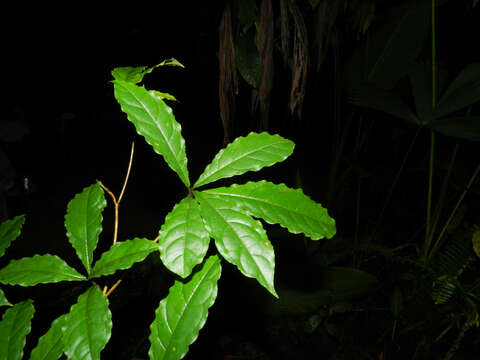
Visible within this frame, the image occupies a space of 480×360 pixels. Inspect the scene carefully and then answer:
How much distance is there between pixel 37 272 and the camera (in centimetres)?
47

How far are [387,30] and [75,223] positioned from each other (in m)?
1.62

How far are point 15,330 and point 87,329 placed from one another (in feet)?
0.61

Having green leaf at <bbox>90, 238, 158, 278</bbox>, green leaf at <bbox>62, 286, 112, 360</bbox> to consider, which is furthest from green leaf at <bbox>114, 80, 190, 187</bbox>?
green leaf at <bbox>62, 286, 112, 360</bbox>

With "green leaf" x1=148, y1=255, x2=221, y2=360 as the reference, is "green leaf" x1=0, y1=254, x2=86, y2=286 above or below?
above

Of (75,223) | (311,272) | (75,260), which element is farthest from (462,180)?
(75,260)

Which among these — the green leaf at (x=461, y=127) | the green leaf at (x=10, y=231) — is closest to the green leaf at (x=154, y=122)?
the green leaf at (x=10, y=231)

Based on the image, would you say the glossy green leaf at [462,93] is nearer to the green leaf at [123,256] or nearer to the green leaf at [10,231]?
the green leaf at [123,256]

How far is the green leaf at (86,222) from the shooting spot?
494 millimetres

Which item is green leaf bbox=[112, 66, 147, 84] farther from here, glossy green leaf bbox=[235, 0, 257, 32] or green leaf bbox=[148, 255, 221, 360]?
glossy green leaf bbox=[235, 0, 257, 32]

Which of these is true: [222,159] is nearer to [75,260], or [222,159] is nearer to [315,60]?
[315,60]

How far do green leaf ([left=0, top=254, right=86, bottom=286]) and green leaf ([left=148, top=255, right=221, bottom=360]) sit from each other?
144 mm

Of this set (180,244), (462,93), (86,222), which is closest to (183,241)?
(180,244)

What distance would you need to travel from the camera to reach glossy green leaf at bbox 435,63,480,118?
121 cm

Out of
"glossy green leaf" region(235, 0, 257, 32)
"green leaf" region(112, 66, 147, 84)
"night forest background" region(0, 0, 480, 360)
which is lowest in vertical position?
"night forest background" region(0, 0, 480, 360)
